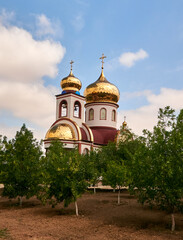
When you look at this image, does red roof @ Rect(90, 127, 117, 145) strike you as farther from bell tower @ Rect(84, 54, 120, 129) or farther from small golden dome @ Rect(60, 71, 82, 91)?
small golden dome @ Rect(60, 71, 82, 91)

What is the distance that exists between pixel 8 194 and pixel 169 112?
34.2ft

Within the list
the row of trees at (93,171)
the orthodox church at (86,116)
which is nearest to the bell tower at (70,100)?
the orthodox church at (86,116)

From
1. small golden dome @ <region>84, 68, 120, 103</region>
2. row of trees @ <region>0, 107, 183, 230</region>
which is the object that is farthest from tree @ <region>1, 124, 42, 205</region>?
small golden dome @ <region>84, 68, 120, 103</region>

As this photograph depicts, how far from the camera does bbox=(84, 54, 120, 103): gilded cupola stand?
118ft

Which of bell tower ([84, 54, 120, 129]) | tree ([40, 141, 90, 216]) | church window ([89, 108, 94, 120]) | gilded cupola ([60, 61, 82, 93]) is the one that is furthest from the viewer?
church window ([89, 108, 94, 120])

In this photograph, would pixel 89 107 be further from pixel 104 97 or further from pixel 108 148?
pixel 108 148

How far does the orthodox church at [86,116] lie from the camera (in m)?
29.6

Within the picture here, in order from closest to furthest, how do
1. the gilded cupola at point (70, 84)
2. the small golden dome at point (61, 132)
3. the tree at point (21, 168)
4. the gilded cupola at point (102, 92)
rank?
the tree at point (21, 168) < the small golden dome at point (61, 132) < the gilded cupola at point (70, 84) < the gilded cupola at point (102, 92)

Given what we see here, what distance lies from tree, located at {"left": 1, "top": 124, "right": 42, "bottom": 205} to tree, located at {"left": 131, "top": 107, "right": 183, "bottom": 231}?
6.90m

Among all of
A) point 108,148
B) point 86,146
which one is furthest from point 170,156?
point 86,146

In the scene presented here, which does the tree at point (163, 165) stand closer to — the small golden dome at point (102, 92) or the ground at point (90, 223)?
the ground at point (90, 223)

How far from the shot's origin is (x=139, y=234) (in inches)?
376

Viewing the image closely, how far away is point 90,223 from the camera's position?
11.2 m

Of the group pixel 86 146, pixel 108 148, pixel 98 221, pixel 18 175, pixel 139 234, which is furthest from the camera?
pixel 86 146
